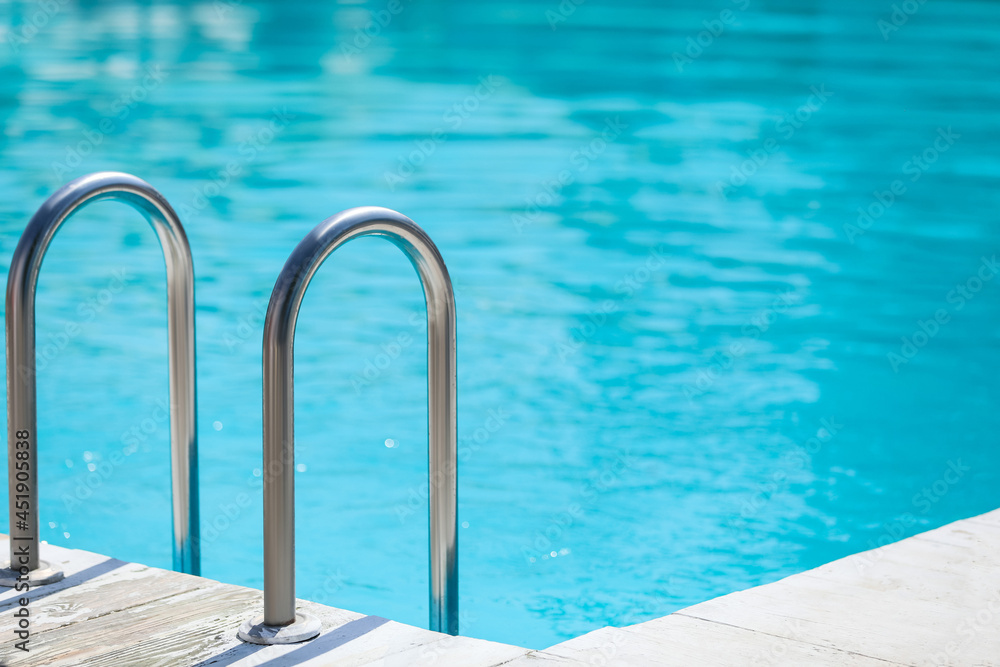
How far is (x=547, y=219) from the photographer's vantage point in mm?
9297

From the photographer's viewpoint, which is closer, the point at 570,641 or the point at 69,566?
Result: the point at 570,641

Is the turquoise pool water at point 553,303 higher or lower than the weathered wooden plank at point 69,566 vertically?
higher

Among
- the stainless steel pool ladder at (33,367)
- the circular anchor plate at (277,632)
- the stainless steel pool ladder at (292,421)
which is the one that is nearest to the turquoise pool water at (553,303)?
the stainless steel pool ladder at (33,367)

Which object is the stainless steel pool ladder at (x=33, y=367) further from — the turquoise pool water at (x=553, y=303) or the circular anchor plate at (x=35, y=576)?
the turquoise pool water at (x=553, y=303)

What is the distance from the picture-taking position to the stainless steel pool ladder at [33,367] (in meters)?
1.92

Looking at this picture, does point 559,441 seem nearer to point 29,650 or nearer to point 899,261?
point 29,650

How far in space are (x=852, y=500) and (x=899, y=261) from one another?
4.23 meters

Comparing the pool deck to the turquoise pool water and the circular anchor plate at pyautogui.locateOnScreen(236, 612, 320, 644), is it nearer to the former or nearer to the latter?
the circular anchor plate at pyautogui.locateOnScreen(236, 612, 320, 644)

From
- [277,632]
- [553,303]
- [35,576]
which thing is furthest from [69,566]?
[553,303]

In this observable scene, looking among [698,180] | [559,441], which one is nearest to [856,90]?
[698,180]

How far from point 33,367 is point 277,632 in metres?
0.70

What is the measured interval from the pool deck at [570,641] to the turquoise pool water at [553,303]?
1467 mm

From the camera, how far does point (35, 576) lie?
2.02 metres

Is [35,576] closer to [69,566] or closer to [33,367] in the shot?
[69,566]
